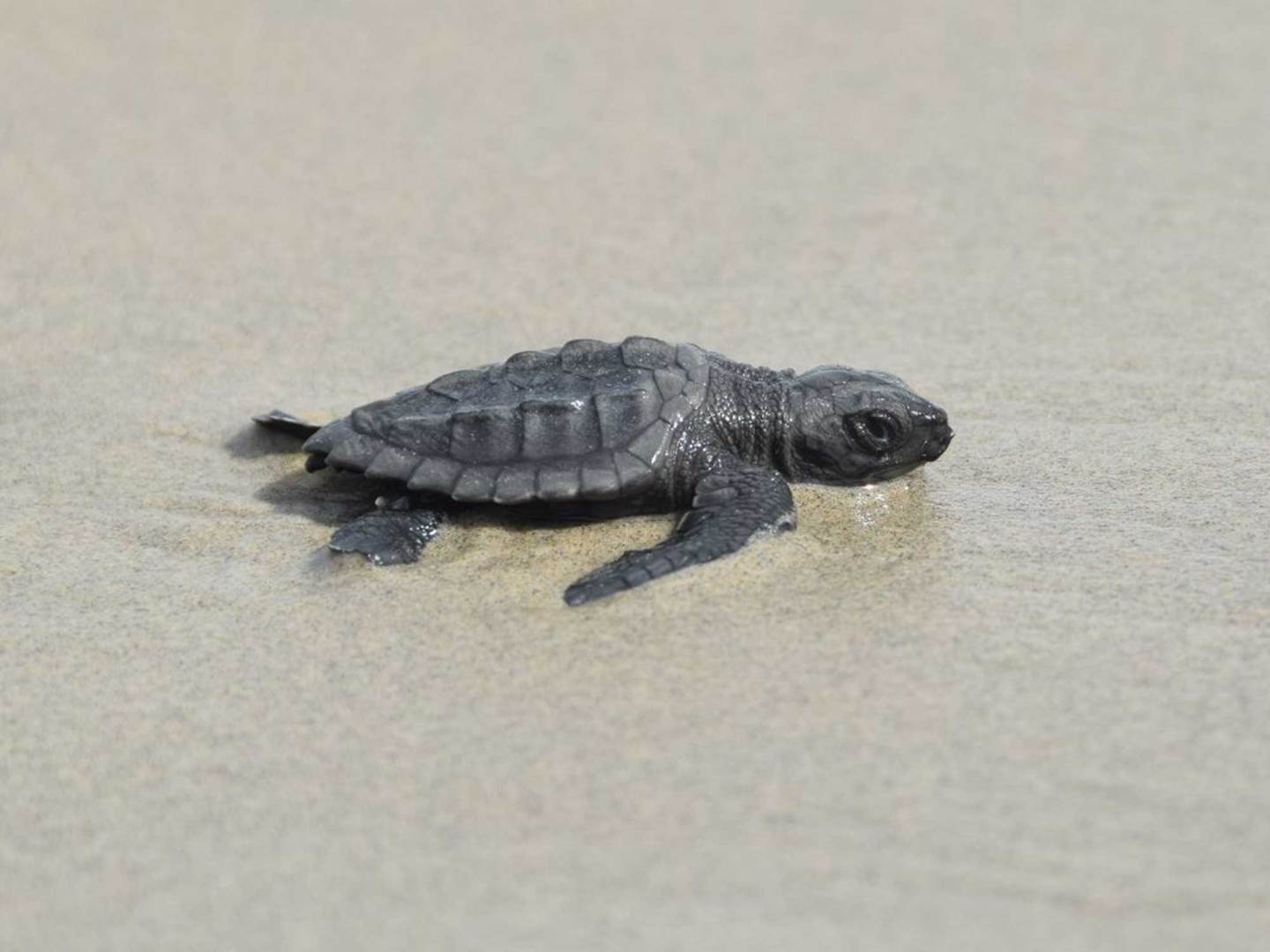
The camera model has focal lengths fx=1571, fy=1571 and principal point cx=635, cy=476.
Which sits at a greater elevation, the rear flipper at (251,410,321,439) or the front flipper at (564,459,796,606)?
the rear flipper at (251,410,321,439)

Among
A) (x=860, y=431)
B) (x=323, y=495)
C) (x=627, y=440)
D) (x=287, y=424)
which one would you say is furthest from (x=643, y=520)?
(x=287, y=424)

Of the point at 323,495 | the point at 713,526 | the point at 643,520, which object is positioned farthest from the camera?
the point at 323,495

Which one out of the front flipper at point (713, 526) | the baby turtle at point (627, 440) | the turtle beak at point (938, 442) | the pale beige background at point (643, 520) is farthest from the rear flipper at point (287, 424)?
the turtle beak at point (938, 442)

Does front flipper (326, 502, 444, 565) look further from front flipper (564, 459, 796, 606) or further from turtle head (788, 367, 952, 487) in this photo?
turtle head (788, 367, 952, 487)

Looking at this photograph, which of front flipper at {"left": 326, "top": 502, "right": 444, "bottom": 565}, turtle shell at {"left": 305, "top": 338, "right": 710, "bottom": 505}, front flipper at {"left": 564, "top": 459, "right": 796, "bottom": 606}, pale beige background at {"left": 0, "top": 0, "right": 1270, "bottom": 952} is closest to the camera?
pale beige background at {"left": 0, "top": 0, "right": 1270, "bottom": 952}

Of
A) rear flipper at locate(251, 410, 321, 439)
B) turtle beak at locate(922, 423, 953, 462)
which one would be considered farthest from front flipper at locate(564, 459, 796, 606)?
rear flipper at locate(251, 410, 321, 439)

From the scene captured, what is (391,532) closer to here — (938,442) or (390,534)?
(390,534)

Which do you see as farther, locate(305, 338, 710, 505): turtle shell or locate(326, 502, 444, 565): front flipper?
locate(305, 338, 710, 505): turtle shell
